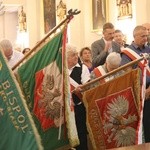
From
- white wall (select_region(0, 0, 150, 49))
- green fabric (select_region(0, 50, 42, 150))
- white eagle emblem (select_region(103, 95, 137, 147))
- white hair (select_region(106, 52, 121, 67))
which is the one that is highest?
white wall (select_region(0, 0, 150, 49))

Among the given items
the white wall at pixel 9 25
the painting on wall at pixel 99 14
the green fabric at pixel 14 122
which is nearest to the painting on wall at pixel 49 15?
the painting on wall at pixel 99 14

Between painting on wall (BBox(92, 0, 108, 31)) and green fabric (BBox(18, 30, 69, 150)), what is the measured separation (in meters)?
8.85

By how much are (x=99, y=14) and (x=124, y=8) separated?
55.1 inches

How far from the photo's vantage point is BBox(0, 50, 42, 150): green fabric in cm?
281

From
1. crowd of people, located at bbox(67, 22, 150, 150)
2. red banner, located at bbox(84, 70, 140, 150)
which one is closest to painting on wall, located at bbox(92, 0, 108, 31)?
crowd of people, located at bbox(67, 22, 150, 150)

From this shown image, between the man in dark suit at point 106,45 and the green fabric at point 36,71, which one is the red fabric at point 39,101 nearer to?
the green fabric at point 36,71

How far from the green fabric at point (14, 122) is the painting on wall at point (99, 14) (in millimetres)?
9839

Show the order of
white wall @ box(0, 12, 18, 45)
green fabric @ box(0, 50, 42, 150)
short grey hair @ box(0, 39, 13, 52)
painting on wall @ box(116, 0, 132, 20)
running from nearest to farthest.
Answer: green fabric @ box(0, 50, 42, 150) → short grey hair @ box(0, 39, 13, 52) → painting on wall @ box(116, 0, 132, 20) → white wall @ box(0, 12, 18, 45)

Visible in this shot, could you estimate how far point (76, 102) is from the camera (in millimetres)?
5219

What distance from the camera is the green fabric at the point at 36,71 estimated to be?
3807 millimetres

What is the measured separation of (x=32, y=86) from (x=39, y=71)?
0.50ft

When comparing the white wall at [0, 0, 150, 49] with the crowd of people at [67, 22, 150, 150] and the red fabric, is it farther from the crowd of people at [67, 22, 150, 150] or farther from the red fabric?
the red fabric

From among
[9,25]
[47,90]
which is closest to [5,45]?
[47,90]

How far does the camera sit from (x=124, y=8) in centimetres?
1154
